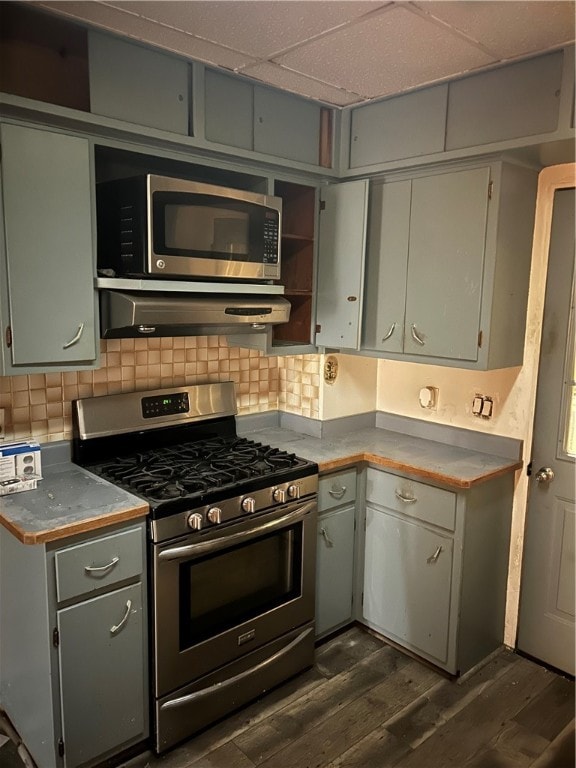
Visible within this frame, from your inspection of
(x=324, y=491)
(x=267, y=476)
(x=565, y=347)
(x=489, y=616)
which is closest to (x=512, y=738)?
(x=489, y=616)

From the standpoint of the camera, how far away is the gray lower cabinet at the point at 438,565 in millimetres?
2457

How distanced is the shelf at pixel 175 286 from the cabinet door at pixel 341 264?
1.48 ft

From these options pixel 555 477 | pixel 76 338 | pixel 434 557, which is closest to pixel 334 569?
pixel 434 557

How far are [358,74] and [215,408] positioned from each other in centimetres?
154

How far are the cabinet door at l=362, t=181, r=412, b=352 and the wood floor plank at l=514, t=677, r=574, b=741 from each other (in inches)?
61.6

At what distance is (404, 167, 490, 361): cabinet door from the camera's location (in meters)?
2.31

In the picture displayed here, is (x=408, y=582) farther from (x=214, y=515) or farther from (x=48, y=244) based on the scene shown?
(x=48, y=244)

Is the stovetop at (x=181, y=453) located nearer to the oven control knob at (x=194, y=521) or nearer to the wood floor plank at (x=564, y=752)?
the oven control knob at (x=194, y=521)

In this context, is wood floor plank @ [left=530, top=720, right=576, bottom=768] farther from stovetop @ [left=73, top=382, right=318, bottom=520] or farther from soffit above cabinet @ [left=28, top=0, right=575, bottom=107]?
soffit above cabinet @ [left=28, top=0, right=575, bottom=107]

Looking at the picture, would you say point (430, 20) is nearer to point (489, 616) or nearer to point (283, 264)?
point (283, 264)

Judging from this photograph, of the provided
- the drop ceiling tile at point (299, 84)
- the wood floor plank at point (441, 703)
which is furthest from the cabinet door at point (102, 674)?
the drop ceiling tile at point (299, 84)

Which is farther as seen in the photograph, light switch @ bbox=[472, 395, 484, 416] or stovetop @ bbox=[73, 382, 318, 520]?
light switch @ bbox=[472, 395, 484, 416]

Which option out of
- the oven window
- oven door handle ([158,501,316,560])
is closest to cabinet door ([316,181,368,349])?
oven door handle ([158,501,316,560])

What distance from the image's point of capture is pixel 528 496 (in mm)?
2641
